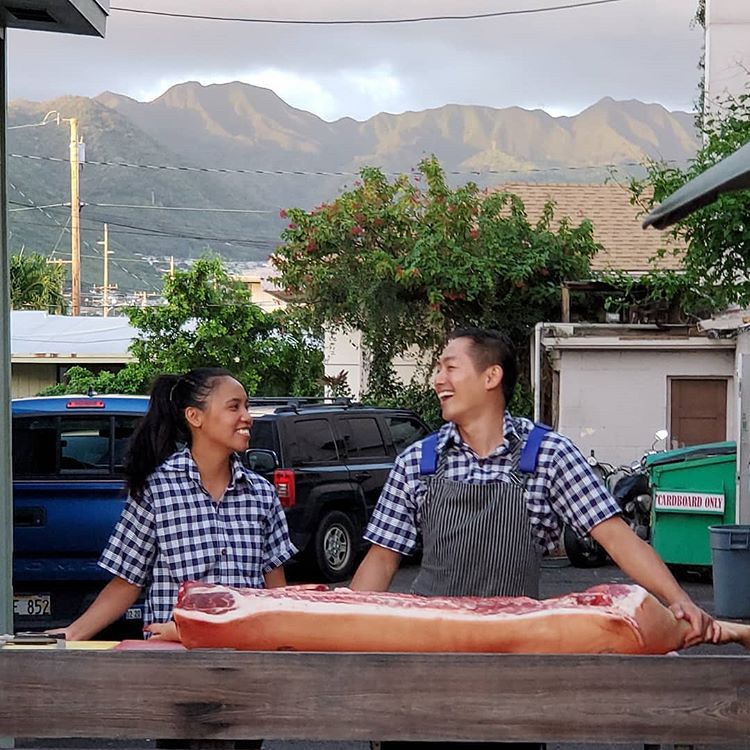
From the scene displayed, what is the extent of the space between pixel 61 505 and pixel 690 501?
23.8ft

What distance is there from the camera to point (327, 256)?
80.5 ft

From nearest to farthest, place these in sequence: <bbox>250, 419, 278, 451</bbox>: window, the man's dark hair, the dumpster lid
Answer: the man's dark hair
<bbox>250, 419, 278, 451</bbox>: window
the dumpster lid

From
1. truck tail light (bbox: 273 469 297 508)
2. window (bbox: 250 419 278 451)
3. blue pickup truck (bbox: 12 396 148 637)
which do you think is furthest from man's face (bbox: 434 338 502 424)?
window (bbox: 250 419 278 451)

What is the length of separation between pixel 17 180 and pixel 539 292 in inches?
5831

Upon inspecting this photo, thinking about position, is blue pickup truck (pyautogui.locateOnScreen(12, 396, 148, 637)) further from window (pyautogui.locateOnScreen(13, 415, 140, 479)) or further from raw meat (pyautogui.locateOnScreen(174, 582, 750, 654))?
raw meat (pyautogui.locateOnScreen(174, 582, 750, 654))

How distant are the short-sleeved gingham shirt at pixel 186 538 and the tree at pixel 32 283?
4848 cm

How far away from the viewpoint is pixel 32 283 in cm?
5381

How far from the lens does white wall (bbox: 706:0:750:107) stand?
23.9 meters

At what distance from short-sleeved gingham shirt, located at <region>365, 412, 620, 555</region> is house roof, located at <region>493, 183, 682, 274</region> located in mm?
21530

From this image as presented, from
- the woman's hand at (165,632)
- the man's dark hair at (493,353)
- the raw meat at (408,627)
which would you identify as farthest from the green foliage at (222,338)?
the raw meat at (408,627)

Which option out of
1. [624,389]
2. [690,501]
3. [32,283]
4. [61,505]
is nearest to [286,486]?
[690,501]

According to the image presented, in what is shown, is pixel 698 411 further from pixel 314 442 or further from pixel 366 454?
pixel 314 442

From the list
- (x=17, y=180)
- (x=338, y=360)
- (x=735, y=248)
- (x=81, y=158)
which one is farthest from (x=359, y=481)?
(x=17, y=180)

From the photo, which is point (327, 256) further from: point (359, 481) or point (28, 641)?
Result: point (28, 641)
